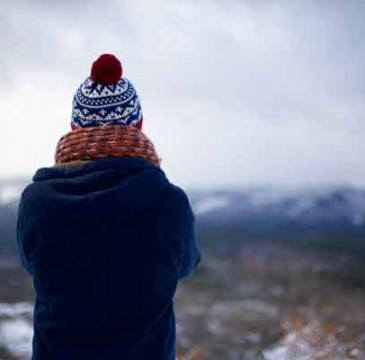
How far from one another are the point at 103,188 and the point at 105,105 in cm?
20

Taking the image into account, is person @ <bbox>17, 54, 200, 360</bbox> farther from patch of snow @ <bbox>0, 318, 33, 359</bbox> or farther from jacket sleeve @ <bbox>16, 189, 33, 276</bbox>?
patch of snow @ <bbox>0, 318, 33, 359</bbox>

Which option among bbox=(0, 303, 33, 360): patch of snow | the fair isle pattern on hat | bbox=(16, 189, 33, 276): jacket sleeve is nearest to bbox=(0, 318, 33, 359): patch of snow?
bbox=(0, 303, 33, 360): patch of snow

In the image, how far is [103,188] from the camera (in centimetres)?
95

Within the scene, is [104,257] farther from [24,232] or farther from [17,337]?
[17,337]

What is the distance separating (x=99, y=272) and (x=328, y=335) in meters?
1.87

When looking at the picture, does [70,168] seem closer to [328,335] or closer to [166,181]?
[166,181]

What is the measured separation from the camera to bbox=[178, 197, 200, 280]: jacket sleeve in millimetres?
1013

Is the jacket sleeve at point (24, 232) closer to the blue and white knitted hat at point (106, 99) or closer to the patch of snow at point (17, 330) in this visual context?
the blue and white knitted hat at point (106, 99)

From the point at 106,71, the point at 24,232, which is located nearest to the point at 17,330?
the point at 24,232

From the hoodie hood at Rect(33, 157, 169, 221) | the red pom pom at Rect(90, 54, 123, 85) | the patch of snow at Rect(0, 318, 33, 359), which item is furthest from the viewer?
the patch of snow at Rect(0, 318, 33, 359)

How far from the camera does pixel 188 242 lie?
3.42 feet

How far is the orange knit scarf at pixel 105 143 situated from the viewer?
3.24 feet

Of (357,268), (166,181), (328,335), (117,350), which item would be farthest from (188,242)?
(357,268)

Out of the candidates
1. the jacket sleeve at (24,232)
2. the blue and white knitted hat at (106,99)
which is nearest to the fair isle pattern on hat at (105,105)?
the blue and white knitted hat at (106,99)
